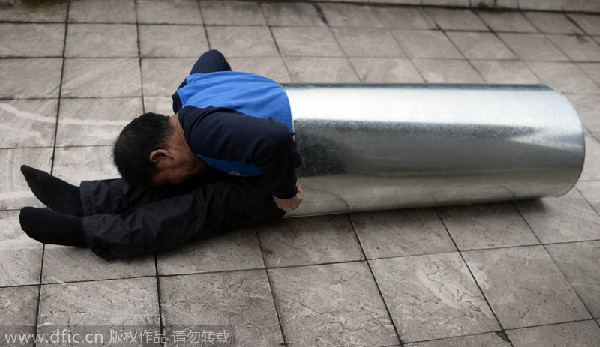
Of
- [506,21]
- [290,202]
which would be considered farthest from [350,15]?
[290,202]

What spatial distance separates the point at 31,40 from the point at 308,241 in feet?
9.05

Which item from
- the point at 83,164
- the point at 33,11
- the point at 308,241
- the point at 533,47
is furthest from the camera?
the point at 533,47

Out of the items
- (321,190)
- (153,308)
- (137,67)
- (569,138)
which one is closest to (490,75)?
(569,138)

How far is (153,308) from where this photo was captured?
2.44 metres

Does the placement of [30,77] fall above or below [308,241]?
below

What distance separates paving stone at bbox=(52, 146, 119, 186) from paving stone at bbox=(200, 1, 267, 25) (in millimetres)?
1919

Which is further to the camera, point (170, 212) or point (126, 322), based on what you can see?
point (170, 212)

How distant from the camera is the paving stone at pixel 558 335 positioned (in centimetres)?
253

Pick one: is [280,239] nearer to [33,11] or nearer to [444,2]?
[33,11]

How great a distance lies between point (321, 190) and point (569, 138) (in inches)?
55.0

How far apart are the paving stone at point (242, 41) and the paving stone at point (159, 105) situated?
80 cm

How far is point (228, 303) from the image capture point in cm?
251

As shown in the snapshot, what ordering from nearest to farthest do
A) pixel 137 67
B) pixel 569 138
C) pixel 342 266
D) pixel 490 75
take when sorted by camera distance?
pixel 342 266
pixel 569 138
pixel 137 67
pixel 490 75

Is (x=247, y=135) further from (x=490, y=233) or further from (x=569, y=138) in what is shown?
(x=569, y=138)
